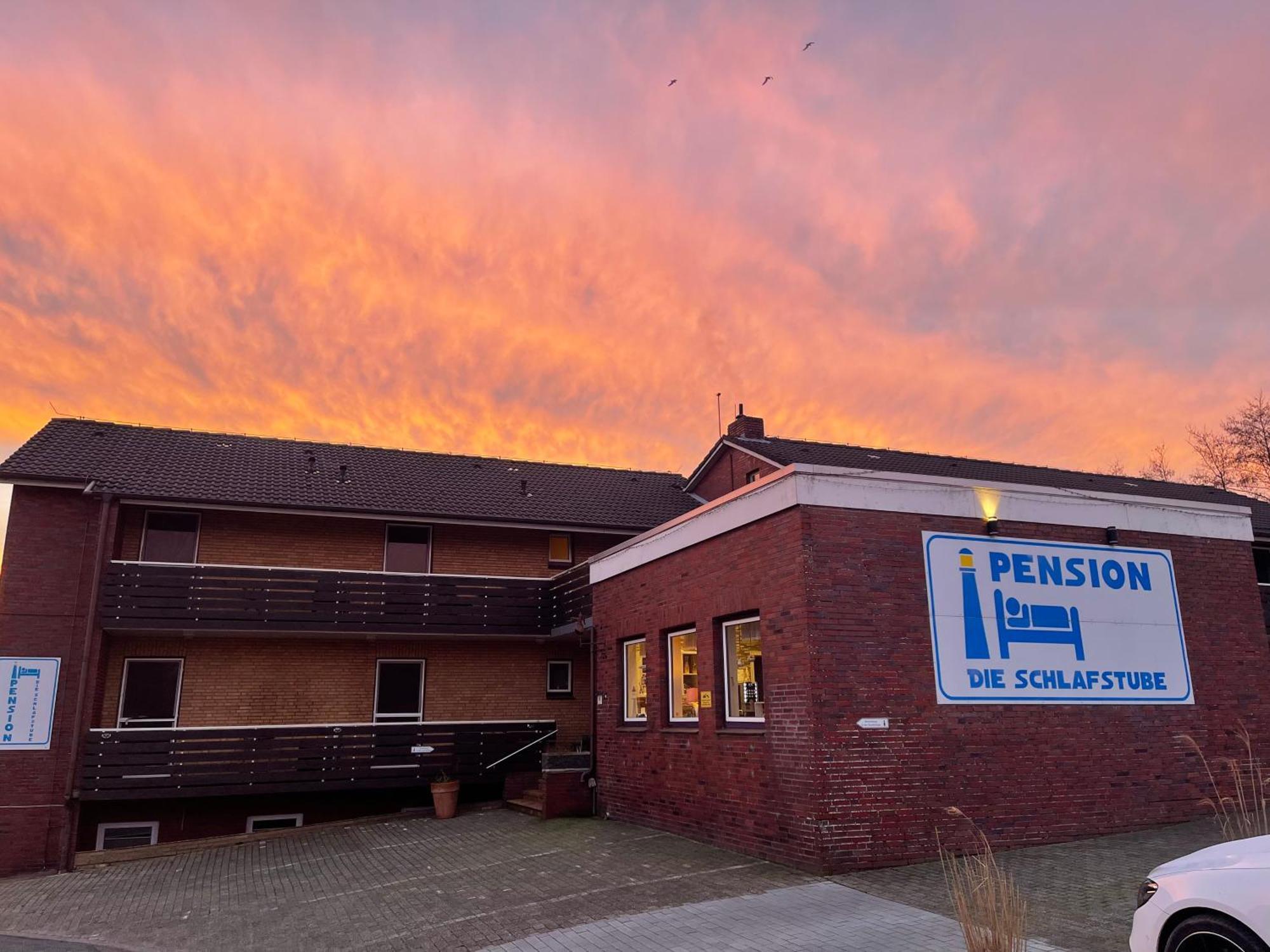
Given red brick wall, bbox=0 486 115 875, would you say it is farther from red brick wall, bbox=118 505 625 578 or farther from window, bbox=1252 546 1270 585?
window, bbox=1252 546 1270 585

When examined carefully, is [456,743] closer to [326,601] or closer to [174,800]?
[326,601]

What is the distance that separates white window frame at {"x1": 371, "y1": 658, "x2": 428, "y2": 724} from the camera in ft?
63.9

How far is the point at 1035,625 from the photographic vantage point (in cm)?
1157

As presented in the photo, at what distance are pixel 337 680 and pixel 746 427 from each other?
12.1 meters

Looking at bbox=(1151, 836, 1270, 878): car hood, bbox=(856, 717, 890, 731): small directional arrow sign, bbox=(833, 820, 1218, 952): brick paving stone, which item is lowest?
bbox=(833, 820, 1218, 952): brick paving stone

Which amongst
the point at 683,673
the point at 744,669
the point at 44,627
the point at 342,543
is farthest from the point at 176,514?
the point at 744,669

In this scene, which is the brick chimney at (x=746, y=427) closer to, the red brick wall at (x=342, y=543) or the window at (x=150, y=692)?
the red brick wall at (x=342, y=543)

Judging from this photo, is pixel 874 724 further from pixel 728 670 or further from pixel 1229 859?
pixel 1229 859

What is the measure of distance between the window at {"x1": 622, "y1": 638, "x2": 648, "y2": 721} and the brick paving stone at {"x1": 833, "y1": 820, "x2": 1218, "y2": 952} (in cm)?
554

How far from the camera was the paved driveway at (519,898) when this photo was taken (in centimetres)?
809

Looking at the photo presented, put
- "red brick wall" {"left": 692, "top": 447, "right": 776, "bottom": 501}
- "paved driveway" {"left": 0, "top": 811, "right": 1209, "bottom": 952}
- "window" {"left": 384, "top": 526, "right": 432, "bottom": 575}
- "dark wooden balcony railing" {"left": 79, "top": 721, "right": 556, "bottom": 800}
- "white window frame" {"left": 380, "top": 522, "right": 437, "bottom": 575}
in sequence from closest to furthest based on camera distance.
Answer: "paved driveway" {"left": 0, "top": 811, "right": 1209, "bottom": 952}
"dark wooden balcony railing" {"left": 79, "top": 721, "right": 556, "bottom": 800}
"white window frame" {"left": 380, "top": 522, "right": 437, "bottom": 575}
"window" {"left": 384, "top": 526, "right": 432, "bottom": 575}
"red brick wall" {"left": 692, "top": 447, "right": 776, "bottom": 501}

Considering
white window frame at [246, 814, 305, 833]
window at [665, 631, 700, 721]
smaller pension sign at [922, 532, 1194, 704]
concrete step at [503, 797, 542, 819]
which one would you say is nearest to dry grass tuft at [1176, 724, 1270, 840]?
Answer: smaller pension sign at [922, 532, 1194, 704]

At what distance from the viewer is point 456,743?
18391mm

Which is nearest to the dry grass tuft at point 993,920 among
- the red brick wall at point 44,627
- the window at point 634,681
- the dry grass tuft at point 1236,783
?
the dry grass tuft at point 1236,783
